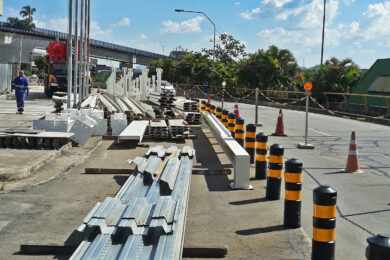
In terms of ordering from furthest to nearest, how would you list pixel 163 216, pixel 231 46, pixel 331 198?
pixel 231 46, pixel 163 216, pixel 331 198

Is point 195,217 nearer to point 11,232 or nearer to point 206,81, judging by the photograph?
point 11,232

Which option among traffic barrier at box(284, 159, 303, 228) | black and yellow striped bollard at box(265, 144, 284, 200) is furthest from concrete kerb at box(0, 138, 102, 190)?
traffic barrier at box(284, 159, 303, 228)

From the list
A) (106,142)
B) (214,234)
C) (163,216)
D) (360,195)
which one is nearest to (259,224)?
(214,234)

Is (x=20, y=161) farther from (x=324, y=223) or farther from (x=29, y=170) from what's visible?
(x=324, y=223)

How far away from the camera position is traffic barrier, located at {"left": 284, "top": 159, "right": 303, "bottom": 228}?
283 inches

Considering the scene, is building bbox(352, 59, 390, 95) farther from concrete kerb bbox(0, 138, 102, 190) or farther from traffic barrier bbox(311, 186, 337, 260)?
traffic barrier bbox(311, 186, 337, 260)

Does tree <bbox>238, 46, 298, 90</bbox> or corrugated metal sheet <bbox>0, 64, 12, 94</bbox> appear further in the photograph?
tree <bbox>238, 46, 298, 90</bbox>

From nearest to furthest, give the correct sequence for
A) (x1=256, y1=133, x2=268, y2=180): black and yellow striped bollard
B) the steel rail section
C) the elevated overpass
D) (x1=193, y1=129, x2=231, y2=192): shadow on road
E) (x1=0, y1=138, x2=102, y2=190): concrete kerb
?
(x1=0, y1=138, x2=102, y2=190): concrete kerb
(x1=193, y1=129, x2=231, y2=192): shadow on road
(x1=256, y1=133, x2=268, y2=180): black and yellow striped bollard
the steel rail section
the elevated overpass

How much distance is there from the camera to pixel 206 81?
68250 millimetres

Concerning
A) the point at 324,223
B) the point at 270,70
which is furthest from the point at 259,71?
the point at 324,223

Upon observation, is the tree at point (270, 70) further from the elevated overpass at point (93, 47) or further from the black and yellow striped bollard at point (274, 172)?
the black and yellow striped bollard at point (274, 172)

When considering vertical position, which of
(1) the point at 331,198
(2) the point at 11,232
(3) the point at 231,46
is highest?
(3) the point at 231,46

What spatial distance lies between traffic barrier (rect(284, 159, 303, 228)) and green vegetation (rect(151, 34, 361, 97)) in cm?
3587

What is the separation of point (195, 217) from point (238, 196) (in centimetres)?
151
